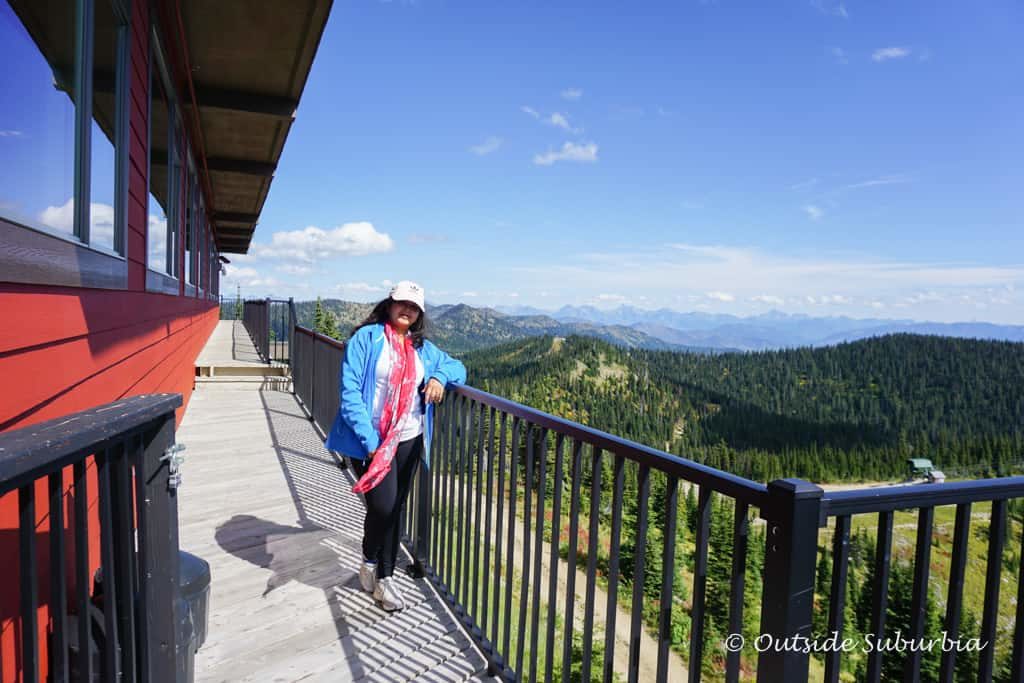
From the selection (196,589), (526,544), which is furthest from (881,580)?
(196,589)

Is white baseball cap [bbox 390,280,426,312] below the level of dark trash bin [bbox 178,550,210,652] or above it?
above

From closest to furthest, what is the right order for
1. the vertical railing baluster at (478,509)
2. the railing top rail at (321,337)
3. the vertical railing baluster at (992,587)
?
1. the vertical railing baluster at (992,587)
2. the vertical railing baluster at (478,509)
3. the railing top rail at (321,337)

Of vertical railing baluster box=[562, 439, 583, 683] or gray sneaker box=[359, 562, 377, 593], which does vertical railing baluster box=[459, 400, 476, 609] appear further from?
vertical railing baluster box=[562, 439, 583, 683]

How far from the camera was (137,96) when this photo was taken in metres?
3.79

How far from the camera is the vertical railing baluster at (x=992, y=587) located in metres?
1.65

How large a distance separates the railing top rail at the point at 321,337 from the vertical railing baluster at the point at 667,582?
4193 millimetres

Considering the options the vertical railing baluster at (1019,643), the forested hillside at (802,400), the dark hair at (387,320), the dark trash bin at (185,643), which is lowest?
the forested hillside at (802,400)

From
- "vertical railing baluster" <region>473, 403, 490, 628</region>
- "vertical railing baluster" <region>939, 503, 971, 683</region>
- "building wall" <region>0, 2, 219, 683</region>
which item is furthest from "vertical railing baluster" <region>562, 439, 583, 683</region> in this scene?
"building wall" <region>0, 2, 219, 683</region>

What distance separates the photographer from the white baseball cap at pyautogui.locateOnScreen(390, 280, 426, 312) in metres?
3.31

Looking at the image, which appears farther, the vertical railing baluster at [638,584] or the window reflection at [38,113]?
the vertical railing baluster at [638,584]

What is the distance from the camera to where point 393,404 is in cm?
322

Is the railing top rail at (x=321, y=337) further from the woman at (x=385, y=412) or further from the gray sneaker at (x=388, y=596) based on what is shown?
the gray sneaker at (x=388, y=596)

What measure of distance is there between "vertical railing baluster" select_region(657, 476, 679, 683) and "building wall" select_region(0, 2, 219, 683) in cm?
159

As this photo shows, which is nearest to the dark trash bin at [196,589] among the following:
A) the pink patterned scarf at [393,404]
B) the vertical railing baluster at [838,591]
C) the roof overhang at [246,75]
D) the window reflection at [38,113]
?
the pink patterned scarf at [393,404]
